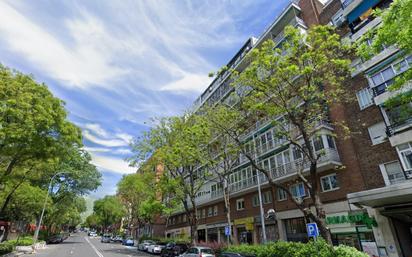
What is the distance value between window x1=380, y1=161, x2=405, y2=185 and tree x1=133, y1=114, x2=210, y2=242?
516 inches

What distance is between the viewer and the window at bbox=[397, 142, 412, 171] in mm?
16594

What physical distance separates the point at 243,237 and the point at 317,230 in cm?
1889

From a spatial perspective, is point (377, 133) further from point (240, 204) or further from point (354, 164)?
point (240, 204)

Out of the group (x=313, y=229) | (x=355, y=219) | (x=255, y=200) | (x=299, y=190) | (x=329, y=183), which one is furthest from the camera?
(x=255, y=200)

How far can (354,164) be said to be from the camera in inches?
770

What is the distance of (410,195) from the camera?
1487 centimetres

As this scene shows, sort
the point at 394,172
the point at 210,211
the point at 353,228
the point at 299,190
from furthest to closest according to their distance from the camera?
the point at 210,211
the point at 299,190
the point at 353,228
the point at 394,172

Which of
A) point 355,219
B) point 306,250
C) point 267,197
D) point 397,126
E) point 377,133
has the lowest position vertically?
point 306,250

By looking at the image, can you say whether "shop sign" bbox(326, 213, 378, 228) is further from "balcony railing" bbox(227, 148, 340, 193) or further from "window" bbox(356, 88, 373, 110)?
"window" bbox(356, 88, 373, 110)

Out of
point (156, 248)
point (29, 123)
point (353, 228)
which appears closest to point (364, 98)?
point (353, 228)

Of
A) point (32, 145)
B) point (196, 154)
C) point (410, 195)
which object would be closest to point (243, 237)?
point (196, 154)

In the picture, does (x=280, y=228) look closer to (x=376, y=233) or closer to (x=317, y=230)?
(x=376, y=233)

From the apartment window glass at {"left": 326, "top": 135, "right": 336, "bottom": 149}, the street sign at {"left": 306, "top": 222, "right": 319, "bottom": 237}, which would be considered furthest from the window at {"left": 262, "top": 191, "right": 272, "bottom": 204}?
the street sign at {"left": 306, "top": 222, "right": 319, "bottom": 237}

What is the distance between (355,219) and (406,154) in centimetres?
533
